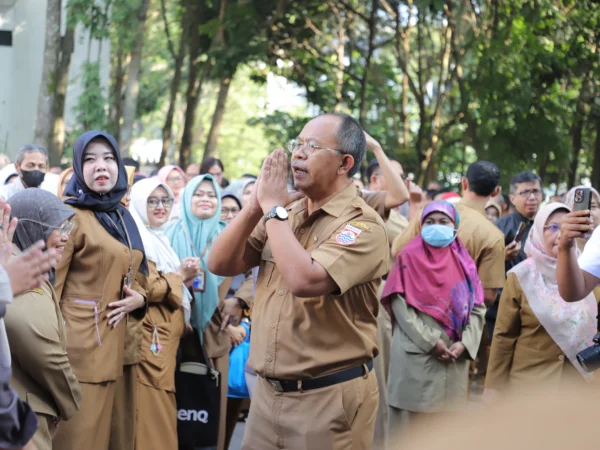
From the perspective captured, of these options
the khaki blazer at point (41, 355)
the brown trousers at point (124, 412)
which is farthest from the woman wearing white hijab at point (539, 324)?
the khaki blazer at point (41, 355)

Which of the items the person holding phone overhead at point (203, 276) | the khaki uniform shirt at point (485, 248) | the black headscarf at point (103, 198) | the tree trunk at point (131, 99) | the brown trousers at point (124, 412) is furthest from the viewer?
the tree trunk at point (131, 99)

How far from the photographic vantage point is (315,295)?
4.00 m

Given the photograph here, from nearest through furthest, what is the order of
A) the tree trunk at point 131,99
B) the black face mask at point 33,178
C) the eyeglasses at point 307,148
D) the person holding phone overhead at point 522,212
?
the eyeglasses at point 307,148
the black face mask at point 33,178
the person holding phone overhead at point 522,212
the tree trunk at point 131,99

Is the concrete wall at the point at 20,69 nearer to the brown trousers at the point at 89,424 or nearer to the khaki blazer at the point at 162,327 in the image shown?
the khaki blazer at the point at 162,327

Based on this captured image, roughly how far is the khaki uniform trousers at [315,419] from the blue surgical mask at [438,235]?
260cm

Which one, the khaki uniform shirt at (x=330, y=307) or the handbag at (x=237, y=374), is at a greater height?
the khaki uniform shirt at (x=330, y=307)

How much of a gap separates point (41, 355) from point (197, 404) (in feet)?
9.05

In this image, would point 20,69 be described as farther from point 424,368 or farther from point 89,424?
point 89,424

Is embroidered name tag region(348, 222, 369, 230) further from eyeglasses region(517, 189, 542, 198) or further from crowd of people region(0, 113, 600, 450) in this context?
eyeglasses region(517, 189, 542, 198)

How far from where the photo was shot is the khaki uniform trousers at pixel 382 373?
794 cm

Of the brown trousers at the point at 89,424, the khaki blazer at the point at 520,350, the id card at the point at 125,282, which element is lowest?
the brown trousers at the point at 89,424

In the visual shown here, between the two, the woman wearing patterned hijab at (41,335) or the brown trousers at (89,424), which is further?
the brown trousers at (89,424)

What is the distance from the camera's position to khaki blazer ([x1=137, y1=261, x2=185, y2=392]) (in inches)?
245

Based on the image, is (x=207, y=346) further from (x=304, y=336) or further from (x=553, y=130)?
(x=553, y=130)
